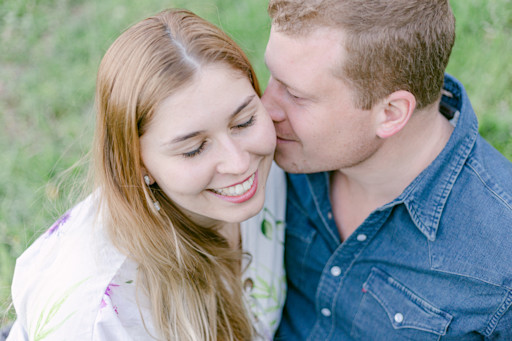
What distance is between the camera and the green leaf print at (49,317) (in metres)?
1.95

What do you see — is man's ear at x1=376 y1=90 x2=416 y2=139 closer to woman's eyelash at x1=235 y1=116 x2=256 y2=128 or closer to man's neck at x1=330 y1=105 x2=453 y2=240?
man's neck at x1=330 y1=105 x2=453 y2=240

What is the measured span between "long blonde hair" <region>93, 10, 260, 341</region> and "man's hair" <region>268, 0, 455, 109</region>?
13.6 inches

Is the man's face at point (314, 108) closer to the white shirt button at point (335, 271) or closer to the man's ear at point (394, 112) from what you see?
the man's ear at point (394, 112)

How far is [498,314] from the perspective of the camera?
2.21m

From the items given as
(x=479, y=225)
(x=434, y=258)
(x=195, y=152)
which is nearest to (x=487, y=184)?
(x=479, y=225)

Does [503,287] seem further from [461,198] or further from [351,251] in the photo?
[351,251]

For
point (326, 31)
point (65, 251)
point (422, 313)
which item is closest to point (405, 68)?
point (326, 31)

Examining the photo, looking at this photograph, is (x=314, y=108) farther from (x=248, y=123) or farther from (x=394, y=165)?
(x=394, y=165)

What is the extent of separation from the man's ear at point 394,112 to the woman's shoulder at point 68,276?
4.27 ft

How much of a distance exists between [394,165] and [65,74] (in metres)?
3.19

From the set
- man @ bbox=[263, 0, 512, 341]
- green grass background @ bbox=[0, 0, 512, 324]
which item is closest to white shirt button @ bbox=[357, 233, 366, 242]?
man @ bbox=[263, 0, 512, 341]

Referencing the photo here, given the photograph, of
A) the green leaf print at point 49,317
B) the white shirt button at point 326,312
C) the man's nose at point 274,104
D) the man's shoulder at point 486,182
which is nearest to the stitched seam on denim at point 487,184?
the man's shoulder at point 486,182

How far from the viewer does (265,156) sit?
225cm

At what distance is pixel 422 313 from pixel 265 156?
103cm
